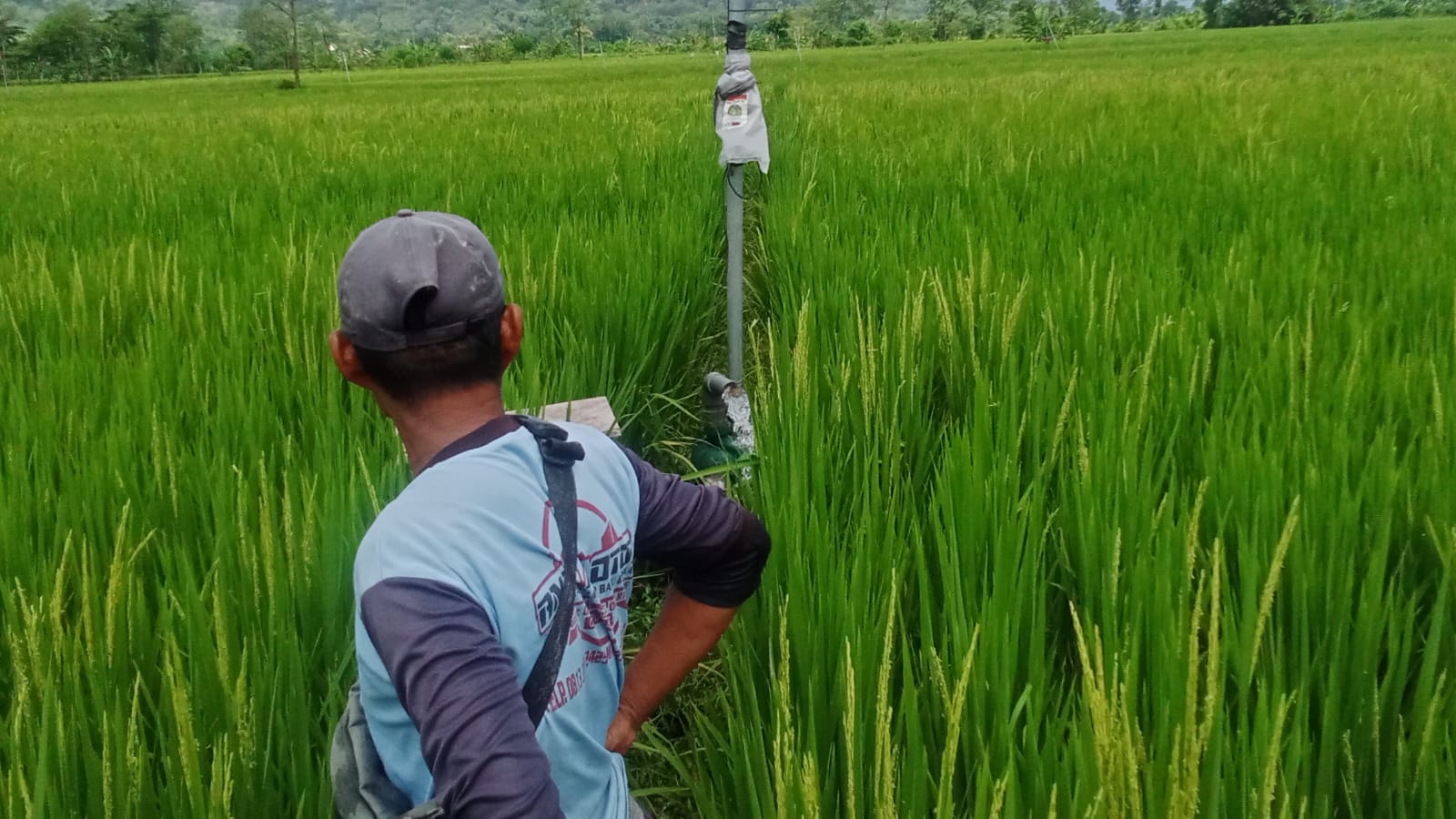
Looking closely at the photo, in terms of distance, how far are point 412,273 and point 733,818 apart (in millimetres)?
619

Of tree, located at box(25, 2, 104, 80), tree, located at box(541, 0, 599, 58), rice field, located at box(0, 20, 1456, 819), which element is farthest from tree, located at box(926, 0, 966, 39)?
rice field, located at box(0, 20, 1456, 819)

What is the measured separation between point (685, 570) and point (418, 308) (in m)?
0.38

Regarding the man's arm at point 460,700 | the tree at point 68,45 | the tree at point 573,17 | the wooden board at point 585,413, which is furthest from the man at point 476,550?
the tree at point 68,45

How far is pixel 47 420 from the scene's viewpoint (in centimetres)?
154

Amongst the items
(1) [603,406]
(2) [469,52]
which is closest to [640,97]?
(1) [603,406]

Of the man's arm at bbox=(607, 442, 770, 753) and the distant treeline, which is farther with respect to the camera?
the distant treeline

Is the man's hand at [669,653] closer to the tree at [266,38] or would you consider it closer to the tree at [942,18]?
the tree at [942,18]

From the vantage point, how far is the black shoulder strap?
0.72 metres

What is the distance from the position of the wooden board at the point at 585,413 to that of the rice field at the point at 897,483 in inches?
4.0

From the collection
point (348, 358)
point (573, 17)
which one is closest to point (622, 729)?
point (348, 358)

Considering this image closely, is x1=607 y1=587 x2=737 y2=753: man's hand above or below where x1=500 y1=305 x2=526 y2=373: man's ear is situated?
below

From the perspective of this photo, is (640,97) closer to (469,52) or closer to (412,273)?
(412,273)

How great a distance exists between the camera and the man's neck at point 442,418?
75 centimetres

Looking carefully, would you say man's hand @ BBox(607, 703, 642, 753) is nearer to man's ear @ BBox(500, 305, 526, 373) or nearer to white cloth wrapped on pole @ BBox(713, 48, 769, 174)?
man's ear @ BBox(500, 305, 526, 373)
